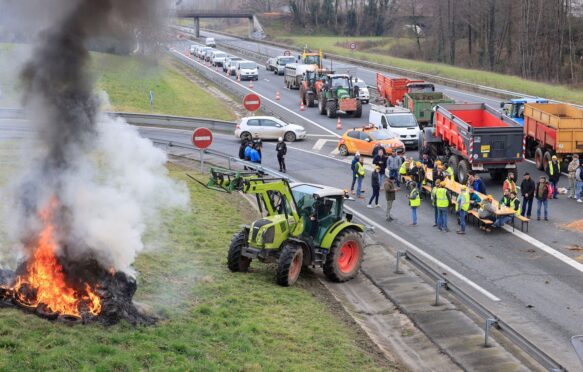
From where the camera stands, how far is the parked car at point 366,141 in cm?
3609

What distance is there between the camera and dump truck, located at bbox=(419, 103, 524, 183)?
29.6 metres

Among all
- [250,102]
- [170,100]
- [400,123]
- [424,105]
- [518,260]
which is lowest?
[518,260]

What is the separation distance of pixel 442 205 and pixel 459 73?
51141mm

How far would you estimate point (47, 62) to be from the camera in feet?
42.1

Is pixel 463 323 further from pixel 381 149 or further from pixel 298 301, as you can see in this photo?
pixel 381 149

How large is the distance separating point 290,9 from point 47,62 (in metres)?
126

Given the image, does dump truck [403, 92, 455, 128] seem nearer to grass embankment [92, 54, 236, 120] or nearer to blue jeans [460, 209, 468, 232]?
grass embankment [92, 54, 236, 120]

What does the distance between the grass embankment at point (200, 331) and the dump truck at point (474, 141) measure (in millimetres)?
12713

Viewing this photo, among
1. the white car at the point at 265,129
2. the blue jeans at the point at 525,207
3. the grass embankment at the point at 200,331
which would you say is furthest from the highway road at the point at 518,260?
the white car at the point at 265,129

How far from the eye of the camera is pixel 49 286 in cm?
1368

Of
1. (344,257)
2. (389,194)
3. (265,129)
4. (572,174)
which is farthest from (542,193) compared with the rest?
(265,129)

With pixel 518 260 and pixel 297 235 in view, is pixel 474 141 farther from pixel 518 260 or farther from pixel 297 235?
pixel 297 235

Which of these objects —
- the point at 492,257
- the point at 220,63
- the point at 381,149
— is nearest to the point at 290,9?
the point at 220,63

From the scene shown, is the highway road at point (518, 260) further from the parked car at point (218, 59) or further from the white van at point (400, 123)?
the parked car at point (218, 59)
